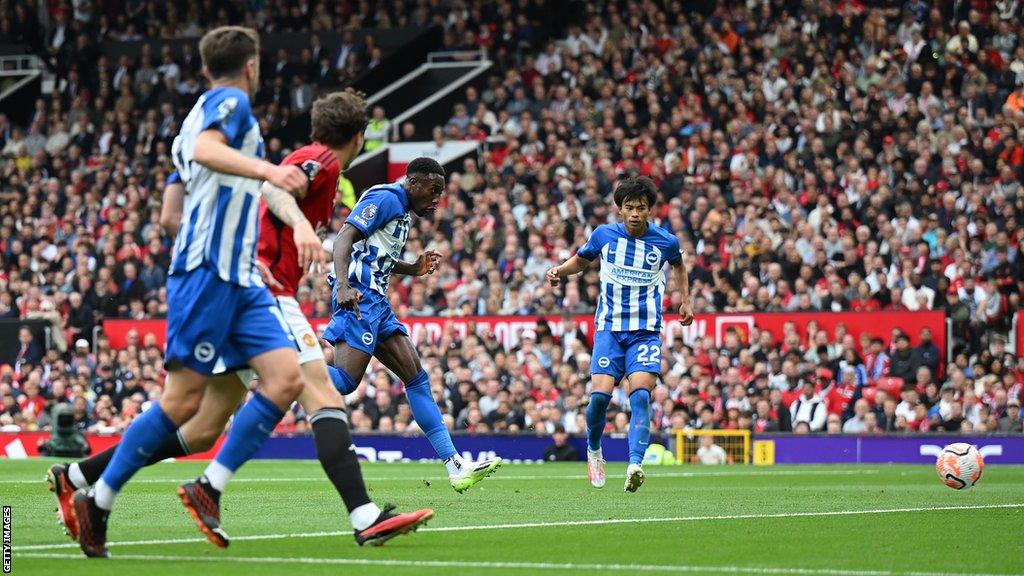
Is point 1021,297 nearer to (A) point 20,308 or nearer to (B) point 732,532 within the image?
(B) point 732,532

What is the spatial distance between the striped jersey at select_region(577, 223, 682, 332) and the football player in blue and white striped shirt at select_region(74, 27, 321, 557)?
21.0 feet

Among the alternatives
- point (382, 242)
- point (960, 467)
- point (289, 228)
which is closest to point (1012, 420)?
point (960, 467)

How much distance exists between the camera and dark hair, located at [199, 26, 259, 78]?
7348mm

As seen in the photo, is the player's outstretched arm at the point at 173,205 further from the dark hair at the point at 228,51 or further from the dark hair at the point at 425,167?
the dark hair at the point at 425,167

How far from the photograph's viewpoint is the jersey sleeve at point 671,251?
1373cm

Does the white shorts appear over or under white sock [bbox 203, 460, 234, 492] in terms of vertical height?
over

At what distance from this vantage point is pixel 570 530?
8.89 m

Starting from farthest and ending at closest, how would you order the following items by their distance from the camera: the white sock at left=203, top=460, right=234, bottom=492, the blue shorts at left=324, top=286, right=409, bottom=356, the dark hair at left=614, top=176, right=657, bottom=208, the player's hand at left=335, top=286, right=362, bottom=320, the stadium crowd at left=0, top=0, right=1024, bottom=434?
the stadium crowd at left=0, top=0, right=1024, bottom=434 → the dark hair at left=614, top=176, right=657, bottom=208 → the blue shorts at left=324, top=286, right=409, bottom=356 → the player's hand at left=335, top=286, right=362, bottom=320 → the white sock at left=203, top=460, right=234, bottom=492

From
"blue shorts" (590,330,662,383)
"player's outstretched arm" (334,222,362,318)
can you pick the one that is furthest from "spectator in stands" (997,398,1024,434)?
"player's outstretched arm" (334,222,362,318)

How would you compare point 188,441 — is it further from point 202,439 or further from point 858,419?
point 858,419

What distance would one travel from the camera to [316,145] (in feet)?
28.4

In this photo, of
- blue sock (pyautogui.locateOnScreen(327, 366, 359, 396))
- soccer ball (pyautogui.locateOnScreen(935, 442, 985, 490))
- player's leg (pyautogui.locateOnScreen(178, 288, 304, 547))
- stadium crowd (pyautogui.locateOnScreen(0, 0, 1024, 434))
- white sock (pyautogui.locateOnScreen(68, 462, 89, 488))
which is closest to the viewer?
player's leg (pyautogui.locateOnScreen(178, 288, 304, 547))

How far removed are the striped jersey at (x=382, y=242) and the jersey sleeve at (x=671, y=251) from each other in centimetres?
275

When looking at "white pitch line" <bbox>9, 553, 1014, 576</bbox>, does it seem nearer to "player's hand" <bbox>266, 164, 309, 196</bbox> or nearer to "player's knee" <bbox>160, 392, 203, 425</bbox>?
"player's knee" <bbox>160, 392, 203, 425</bbox>
